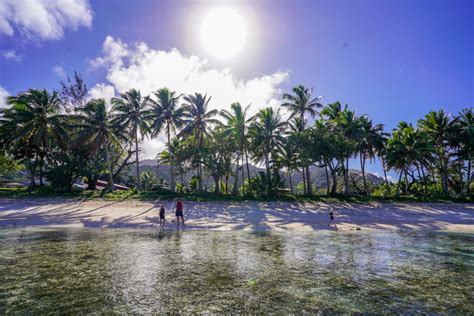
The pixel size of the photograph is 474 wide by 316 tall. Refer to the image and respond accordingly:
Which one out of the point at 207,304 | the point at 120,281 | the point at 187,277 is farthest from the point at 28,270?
the point at 207,304

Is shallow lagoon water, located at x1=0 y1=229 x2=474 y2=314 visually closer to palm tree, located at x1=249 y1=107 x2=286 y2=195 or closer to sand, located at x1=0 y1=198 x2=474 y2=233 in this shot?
sand, located at x1=0 y1=198 x2=474 y2=233

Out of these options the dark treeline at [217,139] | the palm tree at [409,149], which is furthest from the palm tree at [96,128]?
the palm tree at [409,149]

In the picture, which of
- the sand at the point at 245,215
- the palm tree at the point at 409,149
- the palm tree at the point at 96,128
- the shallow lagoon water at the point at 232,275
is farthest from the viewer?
the palm tree at the point at 409,149

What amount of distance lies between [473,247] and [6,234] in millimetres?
27653

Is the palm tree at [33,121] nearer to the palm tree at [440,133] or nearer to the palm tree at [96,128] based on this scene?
the palm tree at [96,128]

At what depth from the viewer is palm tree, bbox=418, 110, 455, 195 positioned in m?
45.5

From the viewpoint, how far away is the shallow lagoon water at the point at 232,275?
7078 millimetres

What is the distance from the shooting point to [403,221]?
2556 cm

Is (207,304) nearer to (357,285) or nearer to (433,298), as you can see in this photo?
(357,285)

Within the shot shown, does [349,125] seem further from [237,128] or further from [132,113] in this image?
[132,113]

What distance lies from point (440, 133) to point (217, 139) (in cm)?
3701

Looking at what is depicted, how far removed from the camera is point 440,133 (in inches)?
1809

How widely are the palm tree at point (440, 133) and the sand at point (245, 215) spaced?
44.1 ft

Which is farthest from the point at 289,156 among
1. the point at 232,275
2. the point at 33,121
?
the point at 33,121
